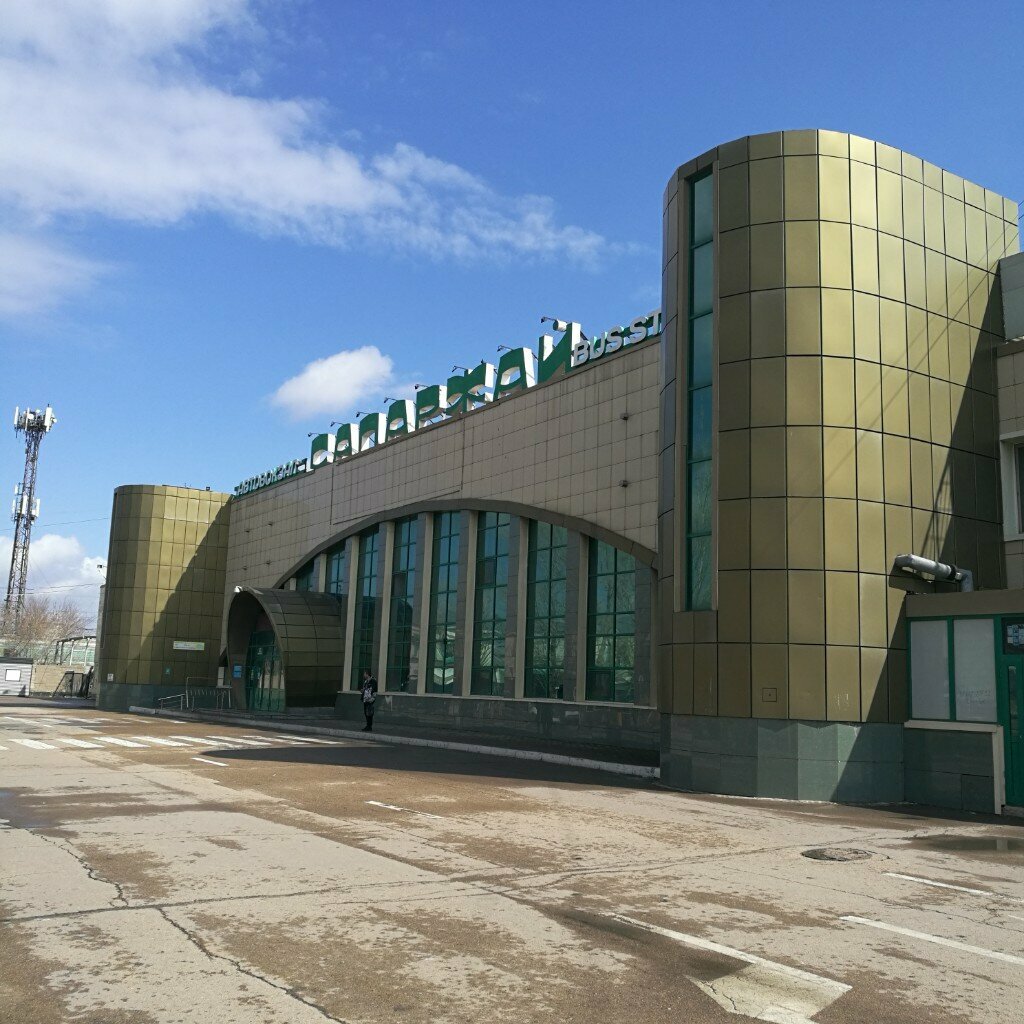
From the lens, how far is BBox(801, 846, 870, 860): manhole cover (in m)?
12.3

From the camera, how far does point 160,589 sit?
57969mm

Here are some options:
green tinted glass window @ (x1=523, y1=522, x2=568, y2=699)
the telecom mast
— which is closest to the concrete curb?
green tinted glass window @ (x1=523, y1=522, x2=568, y2=699)

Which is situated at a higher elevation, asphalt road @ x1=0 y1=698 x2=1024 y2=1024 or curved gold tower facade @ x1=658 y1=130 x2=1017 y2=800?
curved gold tower facade @ x1=658 y1=130 x2=1017 y2=800

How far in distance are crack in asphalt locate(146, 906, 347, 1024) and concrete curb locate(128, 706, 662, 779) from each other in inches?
579

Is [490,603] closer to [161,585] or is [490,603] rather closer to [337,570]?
[337,570]

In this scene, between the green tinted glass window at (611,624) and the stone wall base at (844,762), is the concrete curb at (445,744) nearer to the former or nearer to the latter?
the stone wall base at (844,762)

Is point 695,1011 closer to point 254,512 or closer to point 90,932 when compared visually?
point 90,932

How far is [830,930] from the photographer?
27.7 feet

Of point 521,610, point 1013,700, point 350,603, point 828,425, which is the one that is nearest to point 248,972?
point 1013,700

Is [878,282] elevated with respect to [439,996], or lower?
elevated

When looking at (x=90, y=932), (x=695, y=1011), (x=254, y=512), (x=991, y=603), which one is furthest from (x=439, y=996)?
(x=254, y=512)

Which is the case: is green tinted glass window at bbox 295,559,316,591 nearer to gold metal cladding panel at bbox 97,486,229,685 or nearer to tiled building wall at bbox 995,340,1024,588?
gold metal cladding panel at bbox 97,486,229,685

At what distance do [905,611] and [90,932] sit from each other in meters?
16.3

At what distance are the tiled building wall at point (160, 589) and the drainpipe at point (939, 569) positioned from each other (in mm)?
47268
